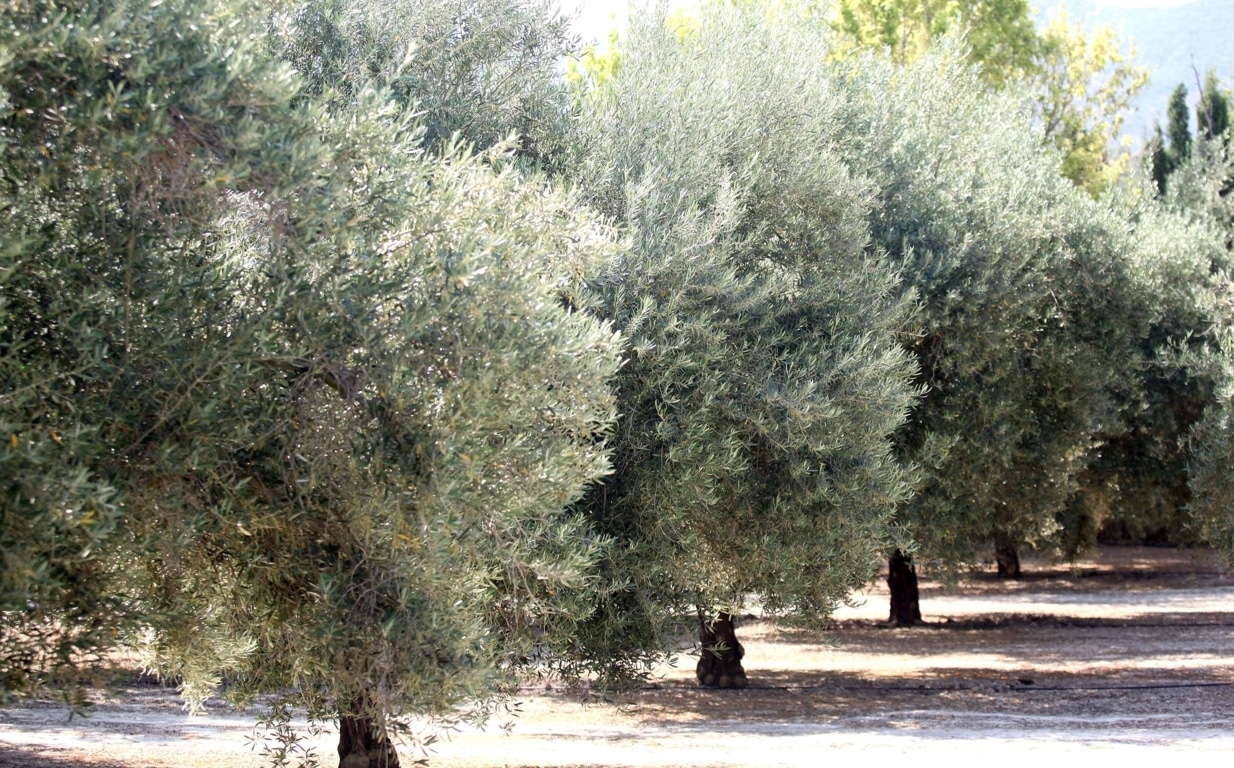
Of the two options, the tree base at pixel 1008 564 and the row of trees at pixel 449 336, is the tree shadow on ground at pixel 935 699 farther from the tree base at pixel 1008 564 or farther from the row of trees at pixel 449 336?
the tree base at pixel 1008 564

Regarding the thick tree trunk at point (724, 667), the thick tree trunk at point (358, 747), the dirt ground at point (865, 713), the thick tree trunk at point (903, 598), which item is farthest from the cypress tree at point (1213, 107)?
the thick tree trunk at point (358, 747)

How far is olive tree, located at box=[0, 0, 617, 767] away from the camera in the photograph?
512cm

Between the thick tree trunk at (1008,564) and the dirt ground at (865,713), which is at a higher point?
the thick tree trunk at (1008,564)

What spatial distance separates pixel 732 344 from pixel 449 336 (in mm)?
4612

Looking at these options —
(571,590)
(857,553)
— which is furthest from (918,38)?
(571,590)

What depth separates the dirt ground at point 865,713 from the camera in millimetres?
12141

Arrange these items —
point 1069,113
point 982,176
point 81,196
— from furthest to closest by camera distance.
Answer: point 1069,113
point 982,176
point 81,196

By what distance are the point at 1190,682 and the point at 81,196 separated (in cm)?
1619

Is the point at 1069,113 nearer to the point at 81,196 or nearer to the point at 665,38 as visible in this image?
the point at 665,38

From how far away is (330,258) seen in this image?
5.81 m

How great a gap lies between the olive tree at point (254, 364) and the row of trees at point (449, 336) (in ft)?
0.07

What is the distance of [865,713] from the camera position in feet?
50.1

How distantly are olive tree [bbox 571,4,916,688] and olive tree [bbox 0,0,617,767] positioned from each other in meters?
3.01

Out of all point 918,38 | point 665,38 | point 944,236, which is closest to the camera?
point 665,38
